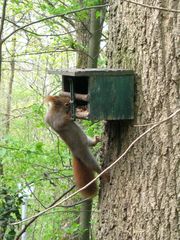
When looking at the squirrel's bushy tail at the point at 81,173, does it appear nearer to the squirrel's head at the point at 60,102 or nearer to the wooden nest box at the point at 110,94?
the squirrel's head at the point at 60,102

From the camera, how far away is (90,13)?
6145mm

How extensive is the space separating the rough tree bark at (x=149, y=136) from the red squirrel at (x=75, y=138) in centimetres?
48

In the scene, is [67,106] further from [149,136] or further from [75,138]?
[149,136]

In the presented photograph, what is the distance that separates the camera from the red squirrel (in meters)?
2.96

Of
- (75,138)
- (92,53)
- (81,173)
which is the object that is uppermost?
(92,53)

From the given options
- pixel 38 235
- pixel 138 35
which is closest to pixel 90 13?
pixel 138 35

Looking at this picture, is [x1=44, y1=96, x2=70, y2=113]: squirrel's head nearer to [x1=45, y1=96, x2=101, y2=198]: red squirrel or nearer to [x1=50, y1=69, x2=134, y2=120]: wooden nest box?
[x1=45, y1=96, x2=101, y2=198]: red squirrel

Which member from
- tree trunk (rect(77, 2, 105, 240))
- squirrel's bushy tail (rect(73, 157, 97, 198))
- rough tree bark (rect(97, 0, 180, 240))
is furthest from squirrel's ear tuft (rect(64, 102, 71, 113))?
tree trunk (rect(77, 2, 105, 240))

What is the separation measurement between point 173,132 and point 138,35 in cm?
57

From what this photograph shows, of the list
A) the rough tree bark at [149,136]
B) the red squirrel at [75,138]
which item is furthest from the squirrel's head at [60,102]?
the rough tree bark at [149,136]

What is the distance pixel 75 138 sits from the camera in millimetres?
3139

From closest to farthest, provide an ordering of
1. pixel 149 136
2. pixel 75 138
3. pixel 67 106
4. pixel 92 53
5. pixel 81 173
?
pixel 149 136, pixel 67 106, pixel 75 138, pixel 81 173, pixel 92 53

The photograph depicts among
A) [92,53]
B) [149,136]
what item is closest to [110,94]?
[149,136]

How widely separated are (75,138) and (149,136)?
88 centimetres
